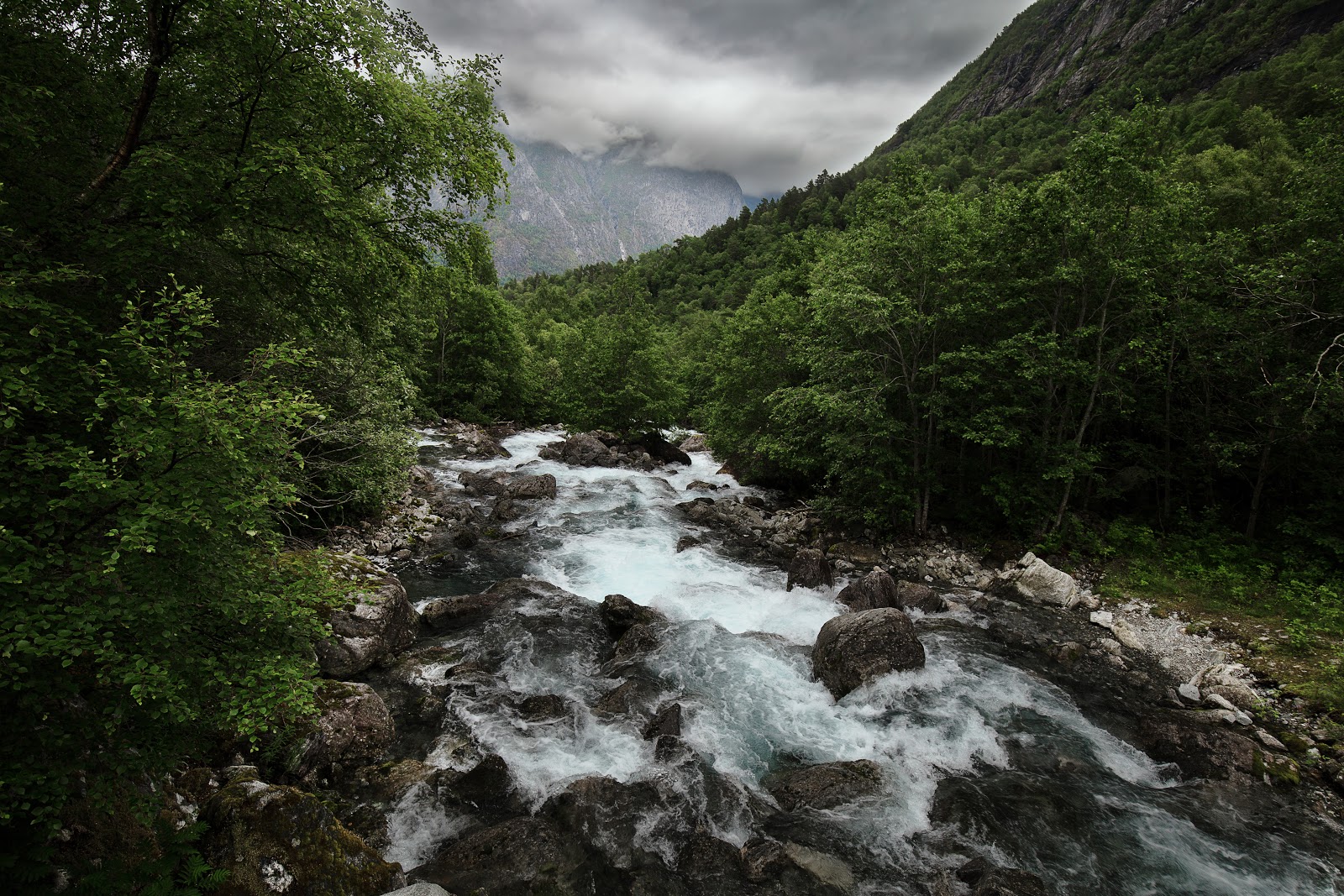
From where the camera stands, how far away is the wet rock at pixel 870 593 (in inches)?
596

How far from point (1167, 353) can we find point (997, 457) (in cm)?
625

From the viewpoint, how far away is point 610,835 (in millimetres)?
8078

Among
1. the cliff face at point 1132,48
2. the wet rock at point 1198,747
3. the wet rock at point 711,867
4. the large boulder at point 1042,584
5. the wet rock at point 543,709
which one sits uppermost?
the cliff face at point 1132,48

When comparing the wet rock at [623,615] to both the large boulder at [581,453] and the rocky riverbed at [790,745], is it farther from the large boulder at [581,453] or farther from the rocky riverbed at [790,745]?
the large boulder at [581,453]

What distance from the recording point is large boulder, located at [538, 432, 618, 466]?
1379 inches

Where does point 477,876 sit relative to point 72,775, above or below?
below

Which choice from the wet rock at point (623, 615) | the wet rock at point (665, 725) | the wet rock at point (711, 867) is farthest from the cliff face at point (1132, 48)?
the wet rock at point (711, 867)

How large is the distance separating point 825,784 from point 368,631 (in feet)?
31.9

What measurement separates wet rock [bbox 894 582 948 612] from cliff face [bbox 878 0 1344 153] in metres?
70.4

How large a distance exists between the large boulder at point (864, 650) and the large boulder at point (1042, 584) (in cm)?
599

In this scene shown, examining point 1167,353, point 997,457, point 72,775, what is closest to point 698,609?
point 72,775

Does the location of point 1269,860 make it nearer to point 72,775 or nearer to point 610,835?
point 610,835

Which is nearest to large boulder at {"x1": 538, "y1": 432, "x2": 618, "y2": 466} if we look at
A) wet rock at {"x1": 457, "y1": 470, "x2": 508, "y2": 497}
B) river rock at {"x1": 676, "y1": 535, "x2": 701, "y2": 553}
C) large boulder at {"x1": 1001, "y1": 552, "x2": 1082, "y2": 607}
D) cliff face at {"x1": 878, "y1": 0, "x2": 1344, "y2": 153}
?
wet rock at {"x1": 457, "y1": 470, "x2": 508, "y2": 497}

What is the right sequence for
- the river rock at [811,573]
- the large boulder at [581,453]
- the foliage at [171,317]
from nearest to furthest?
the foliage at [171,317] → the river rock at [811,573] → the large boulder at [581,453]
